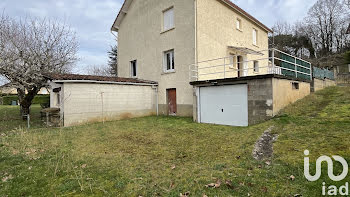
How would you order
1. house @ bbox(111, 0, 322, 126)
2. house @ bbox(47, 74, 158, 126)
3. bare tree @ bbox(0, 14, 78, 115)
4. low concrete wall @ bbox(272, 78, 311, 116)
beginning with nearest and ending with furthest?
low concrete wall @ bbox(272, 78, 311, 116)
house @ bbox(111, 0, 322, 126)
house @ bbox(47, 74, 158, 126)
bare tree @ bbox(0, 14, 78, 115)

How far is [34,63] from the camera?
1326 centimetres

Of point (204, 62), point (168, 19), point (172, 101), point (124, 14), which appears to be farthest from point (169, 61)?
point (124, 14)

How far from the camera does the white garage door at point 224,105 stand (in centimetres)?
924

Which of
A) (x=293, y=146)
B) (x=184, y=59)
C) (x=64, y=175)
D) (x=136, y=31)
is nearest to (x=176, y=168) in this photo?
(x=64, y=175)

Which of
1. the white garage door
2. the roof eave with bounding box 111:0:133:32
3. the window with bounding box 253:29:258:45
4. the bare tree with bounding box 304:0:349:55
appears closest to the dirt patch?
the white garage door

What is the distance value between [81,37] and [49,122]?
8.34m

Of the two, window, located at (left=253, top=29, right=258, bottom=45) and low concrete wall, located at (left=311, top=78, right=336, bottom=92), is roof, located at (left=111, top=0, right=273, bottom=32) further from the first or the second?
low concrete wall, located at (left=311, top=78, right=336, bottom=92)

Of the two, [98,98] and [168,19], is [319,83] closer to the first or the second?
[168,19]

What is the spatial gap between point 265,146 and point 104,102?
10.0 meters

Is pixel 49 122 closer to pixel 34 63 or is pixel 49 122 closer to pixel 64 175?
pixel 34 63

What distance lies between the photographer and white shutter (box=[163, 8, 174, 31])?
14044 millimetres

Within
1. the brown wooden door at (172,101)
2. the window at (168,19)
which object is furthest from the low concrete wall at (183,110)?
the window at (168,19)

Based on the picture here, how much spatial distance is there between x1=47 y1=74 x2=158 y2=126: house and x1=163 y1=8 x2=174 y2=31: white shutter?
4.50 meters

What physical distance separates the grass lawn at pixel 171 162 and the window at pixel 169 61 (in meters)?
7.55
